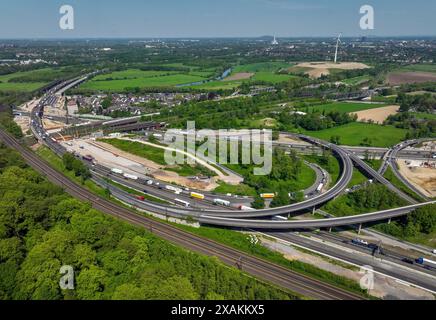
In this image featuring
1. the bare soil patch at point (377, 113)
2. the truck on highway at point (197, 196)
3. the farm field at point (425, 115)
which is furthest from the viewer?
the bare soil patch at point (377, 113)

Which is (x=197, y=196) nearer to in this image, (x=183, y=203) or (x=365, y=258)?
(x=183, y=203)

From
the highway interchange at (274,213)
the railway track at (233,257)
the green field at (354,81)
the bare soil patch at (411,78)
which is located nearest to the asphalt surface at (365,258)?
the highway interchange at (274,213)

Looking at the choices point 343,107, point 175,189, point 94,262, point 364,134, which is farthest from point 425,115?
point 94,262

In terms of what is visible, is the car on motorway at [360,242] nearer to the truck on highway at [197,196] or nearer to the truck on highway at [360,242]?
the truck on highway at [360,242]

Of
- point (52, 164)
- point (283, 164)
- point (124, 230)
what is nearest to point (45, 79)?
point (52, 164)
